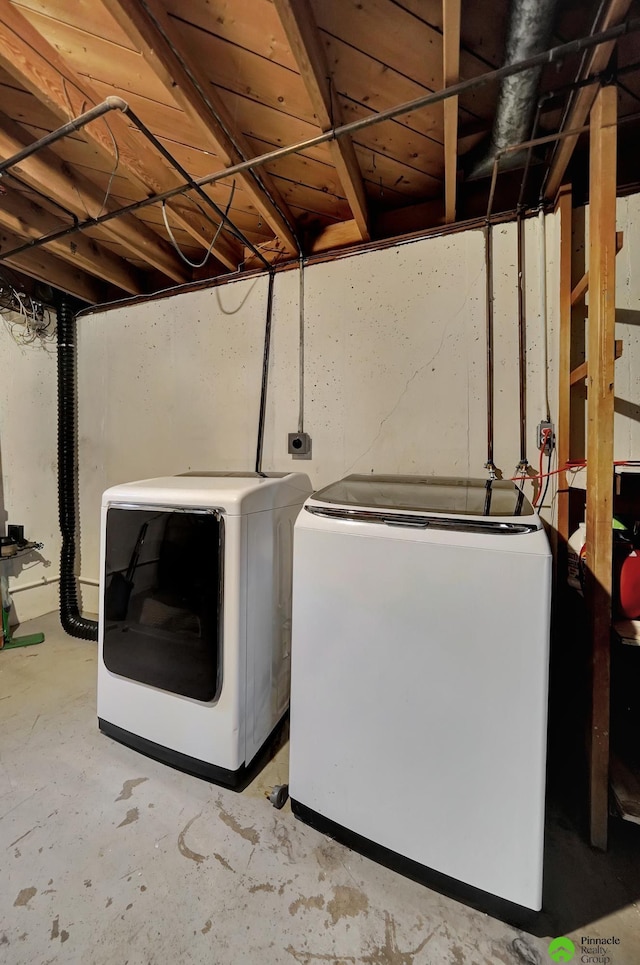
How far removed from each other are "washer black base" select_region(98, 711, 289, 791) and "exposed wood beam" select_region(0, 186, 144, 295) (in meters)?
2.56

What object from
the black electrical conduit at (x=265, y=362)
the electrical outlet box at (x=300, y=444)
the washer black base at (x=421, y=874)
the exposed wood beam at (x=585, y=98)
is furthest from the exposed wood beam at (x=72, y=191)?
the washer black base at (x=421, y=874)

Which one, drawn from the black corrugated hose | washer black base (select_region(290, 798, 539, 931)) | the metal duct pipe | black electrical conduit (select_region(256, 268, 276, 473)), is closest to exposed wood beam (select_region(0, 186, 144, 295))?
the black corrugated hose

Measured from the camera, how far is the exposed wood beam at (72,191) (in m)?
1.45

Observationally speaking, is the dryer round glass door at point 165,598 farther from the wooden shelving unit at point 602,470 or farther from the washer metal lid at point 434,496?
the wooden shelving unit at point 602,470

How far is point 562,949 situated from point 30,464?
12.1ft

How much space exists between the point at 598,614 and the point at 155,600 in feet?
5.13

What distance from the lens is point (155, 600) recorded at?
1.34m

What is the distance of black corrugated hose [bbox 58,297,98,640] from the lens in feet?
8.43

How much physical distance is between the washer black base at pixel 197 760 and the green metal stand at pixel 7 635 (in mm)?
1304

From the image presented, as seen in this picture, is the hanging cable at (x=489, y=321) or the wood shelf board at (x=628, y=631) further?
the hanging cable at (x=489, y=321)

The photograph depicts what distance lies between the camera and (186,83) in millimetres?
1128

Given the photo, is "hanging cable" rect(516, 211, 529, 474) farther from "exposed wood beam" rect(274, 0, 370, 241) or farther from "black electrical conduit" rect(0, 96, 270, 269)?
"black electrical conduit" rect(0, 96, 270, 269)

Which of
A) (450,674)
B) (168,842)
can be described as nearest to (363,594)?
(450,674)

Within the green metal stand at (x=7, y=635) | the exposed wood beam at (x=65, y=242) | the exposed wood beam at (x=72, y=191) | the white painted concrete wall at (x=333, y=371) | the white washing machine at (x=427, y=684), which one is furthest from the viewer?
the green metal stand at (x=7, y=635)
